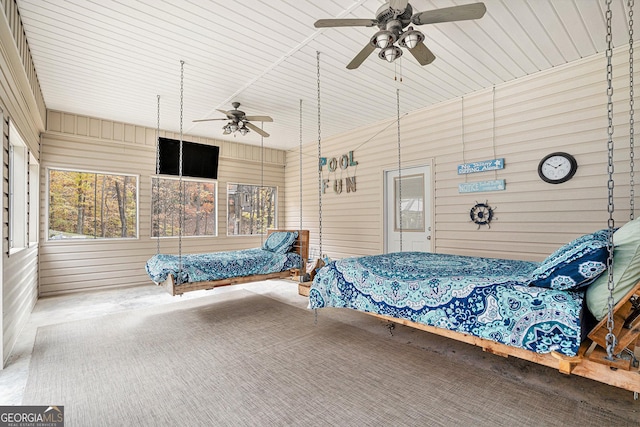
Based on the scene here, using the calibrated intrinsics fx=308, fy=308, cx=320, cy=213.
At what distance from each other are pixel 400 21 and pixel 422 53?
387 mm

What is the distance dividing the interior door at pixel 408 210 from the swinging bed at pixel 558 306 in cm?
243

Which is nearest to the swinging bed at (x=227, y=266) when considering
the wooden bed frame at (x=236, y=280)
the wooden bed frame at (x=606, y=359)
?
the wooden bed frame at (x=236, y=280)

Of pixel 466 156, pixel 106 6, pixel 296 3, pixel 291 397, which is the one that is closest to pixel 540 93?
pixel 466 156

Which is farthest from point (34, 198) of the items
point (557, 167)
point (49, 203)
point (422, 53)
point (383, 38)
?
point (557, 167)

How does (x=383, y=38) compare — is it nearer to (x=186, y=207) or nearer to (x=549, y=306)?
(x=549, y=306)

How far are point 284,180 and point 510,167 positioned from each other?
5.38 meters

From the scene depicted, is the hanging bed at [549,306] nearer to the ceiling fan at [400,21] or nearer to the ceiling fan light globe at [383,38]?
the ceiling fan at [400,21]

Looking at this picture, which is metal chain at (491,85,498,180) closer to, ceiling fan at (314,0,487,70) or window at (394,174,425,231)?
window at (394,174,425,231)

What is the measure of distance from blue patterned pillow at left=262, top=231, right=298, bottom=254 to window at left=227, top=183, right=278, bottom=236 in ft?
7.46

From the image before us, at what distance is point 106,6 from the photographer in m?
2.70

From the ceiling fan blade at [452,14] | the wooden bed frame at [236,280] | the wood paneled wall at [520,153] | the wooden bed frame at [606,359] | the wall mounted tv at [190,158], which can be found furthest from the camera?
the wall mounted tv at [190,158]

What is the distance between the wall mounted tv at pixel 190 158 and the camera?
612 centimetres

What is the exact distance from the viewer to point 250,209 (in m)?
7.70

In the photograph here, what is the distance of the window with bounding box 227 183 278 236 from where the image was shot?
734cm
